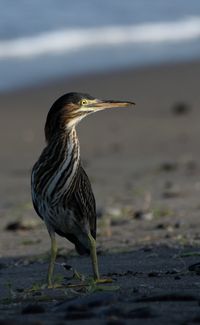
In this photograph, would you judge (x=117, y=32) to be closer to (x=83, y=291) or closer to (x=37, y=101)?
(x=37, y=101)

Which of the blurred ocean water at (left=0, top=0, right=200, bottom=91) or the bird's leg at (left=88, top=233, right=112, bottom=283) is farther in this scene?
the blurred ocean water at (left=0, top=0, right=200, bottom=91)

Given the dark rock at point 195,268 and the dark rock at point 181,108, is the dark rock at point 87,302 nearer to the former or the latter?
the dark rock at point 195,268

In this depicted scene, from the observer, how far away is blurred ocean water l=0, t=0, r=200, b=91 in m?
21.3

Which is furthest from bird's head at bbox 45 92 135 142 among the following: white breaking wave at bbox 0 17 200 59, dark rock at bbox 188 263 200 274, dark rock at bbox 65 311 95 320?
white breaking wave at bbox 0 17 200 59

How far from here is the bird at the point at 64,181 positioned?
6.98m

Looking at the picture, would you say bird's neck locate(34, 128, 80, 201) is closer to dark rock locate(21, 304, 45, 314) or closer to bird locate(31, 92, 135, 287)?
bird locate(31, 92, 135, 287)

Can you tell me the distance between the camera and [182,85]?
18547mm

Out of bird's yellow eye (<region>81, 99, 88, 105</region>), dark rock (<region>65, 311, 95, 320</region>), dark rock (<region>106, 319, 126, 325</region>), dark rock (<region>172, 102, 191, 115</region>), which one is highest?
dark rock (<region>172, 102, 191, 115</region>)

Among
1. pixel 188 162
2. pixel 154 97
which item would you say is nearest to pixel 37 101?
pixel 154 97

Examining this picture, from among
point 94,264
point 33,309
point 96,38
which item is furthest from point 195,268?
point 96,38

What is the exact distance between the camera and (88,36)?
24.0 meters

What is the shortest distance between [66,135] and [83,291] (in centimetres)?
113

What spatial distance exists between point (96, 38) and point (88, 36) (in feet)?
0.90

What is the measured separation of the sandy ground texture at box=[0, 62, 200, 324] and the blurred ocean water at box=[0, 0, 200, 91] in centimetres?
140
